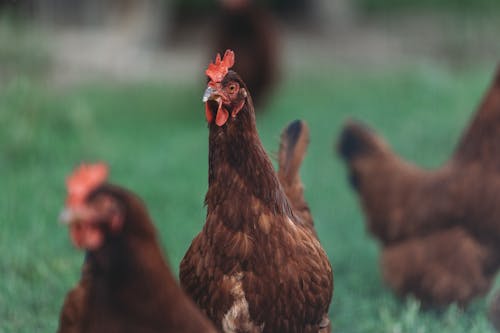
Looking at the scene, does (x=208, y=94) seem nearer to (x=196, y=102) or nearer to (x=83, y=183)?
(x=83, y=183)

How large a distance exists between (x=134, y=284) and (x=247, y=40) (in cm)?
532

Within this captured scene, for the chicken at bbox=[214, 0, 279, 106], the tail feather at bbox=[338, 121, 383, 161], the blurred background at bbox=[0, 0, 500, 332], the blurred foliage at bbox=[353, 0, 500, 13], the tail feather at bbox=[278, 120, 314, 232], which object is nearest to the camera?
the tail feather at bbox=[278, 120, 314, 232]

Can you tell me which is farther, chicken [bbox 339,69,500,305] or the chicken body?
chicken [bbox 339,69,500,305]

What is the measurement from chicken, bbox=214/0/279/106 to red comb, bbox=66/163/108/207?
5117 millimetres

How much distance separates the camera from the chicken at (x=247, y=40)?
7.18 m

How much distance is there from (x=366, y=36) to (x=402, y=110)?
3.75 metres

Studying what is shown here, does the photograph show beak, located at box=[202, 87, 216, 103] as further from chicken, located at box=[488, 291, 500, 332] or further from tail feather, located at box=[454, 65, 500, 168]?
tail feather, located at box=[454, 65, 500, 168]

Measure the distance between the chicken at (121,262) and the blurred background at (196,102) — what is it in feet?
4.31

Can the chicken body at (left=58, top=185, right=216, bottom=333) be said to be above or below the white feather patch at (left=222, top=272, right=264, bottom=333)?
above

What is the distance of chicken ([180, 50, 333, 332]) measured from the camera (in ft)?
8.33

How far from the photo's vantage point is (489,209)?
3729 millimetres

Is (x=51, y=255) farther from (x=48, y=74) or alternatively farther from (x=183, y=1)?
(x=183, y=1)

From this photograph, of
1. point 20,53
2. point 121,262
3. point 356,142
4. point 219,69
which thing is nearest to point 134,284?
point 121,262

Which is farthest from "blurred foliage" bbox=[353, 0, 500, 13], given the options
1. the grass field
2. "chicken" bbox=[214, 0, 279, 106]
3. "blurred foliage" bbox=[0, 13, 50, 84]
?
"blurred foliage" bbox=[0, 13, 50, 84]
